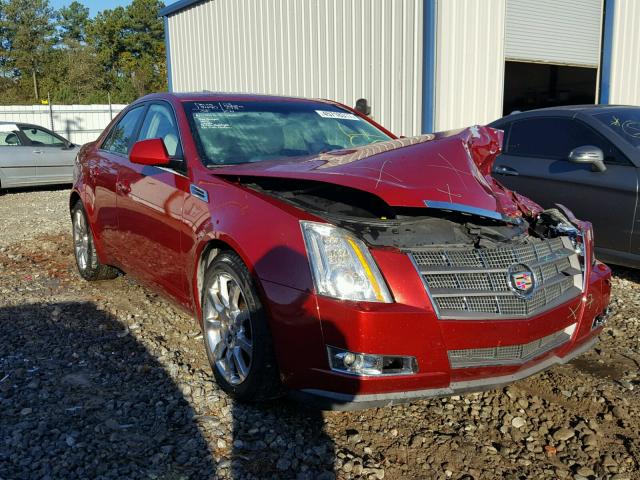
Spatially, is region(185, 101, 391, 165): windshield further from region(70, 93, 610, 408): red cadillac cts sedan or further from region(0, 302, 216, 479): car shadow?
region(0, 302, 216, 479): car shadow

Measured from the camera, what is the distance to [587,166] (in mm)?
5402

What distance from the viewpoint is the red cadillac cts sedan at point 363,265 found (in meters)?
2.61

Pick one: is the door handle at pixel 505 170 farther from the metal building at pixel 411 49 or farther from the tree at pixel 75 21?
the tree at pixel 75 21

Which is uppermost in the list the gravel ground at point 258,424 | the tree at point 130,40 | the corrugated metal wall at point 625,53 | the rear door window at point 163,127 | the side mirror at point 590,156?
the tree at point 130,40

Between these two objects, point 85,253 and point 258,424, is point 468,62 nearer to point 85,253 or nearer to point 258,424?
point 85,253

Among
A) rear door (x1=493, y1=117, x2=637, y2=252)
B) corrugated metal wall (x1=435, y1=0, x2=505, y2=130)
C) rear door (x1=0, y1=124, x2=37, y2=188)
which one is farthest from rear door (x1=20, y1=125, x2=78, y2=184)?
rear door (x1=493, y1=117, x2=637, y2=252)

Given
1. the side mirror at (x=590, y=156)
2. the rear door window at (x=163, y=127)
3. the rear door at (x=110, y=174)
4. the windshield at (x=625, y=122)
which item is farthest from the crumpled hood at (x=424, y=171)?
the windshield at (x=625, y=122)

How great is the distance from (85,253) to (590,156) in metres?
4.40

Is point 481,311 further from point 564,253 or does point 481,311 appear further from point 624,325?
point 624,325

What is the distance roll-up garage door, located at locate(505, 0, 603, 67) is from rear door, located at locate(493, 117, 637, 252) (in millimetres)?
4453

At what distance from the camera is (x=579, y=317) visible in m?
3.09

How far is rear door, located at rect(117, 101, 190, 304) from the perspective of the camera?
3693 millimetres

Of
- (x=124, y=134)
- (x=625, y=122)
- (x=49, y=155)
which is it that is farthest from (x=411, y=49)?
(x=49, y=155)

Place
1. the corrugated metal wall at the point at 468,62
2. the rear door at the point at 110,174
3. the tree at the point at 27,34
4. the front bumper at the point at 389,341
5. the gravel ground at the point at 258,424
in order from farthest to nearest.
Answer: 1. the tree at the point at 27,34
2. the corrugated metal wall at the point at 468,62
3. the rear door at the point at 110,174
4. the gravel ground at the point at 258,424
5. the front bumper at the point at 389,341
